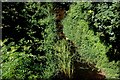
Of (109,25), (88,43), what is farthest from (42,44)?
(88,43)

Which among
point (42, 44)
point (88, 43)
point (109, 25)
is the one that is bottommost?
point (88, 43)

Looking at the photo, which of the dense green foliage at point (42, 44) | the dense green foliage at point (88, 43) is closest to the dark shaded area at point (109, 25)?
the dense green foliage at point (42, 44)

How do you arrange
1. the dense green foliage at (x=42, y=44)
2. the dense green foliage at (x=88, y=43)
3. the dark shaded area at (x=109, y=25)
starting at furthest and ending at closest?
the dense green foliage at (x=88, y=43) < the dark shaded area at (x=109, y=25) < the dense green foliage at (x=42, y=44)

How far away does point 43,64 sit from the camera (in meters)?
6.42

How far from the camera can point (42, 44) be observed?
279 inches

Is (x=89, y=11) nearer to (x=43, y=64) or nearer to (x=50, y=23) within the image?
(x=50, y=23)

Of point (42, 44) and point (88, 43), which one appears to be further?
point (88, 43)

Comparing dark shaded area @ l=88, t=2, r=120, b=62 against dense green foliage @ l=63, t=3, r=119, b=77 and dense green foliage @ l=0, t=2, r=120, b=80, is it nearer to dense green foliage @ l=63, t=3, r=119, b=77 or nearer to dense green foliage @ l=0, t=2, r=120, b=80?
dense green foliage @ l=0, t=2, r=120, b=80

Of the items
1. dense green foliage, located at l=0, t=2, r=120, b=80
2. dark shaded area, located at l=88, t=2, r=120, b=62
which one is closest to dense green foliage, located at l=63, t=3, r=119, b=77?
dense green foliage, located at l=0, t=2, r=120, b=80

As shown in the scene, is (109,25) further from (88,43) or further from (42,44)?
(88,43)

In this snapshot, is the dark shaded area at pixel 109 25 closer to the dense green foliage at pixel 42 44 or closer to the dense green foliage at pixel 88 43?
the dense green foliage at pixel 42 44

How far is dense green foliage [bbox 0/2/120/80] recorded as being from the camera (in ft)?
17.0

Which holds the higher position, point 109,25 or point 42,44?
point 109,25

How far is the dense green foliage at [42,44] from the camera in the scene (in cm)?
519
